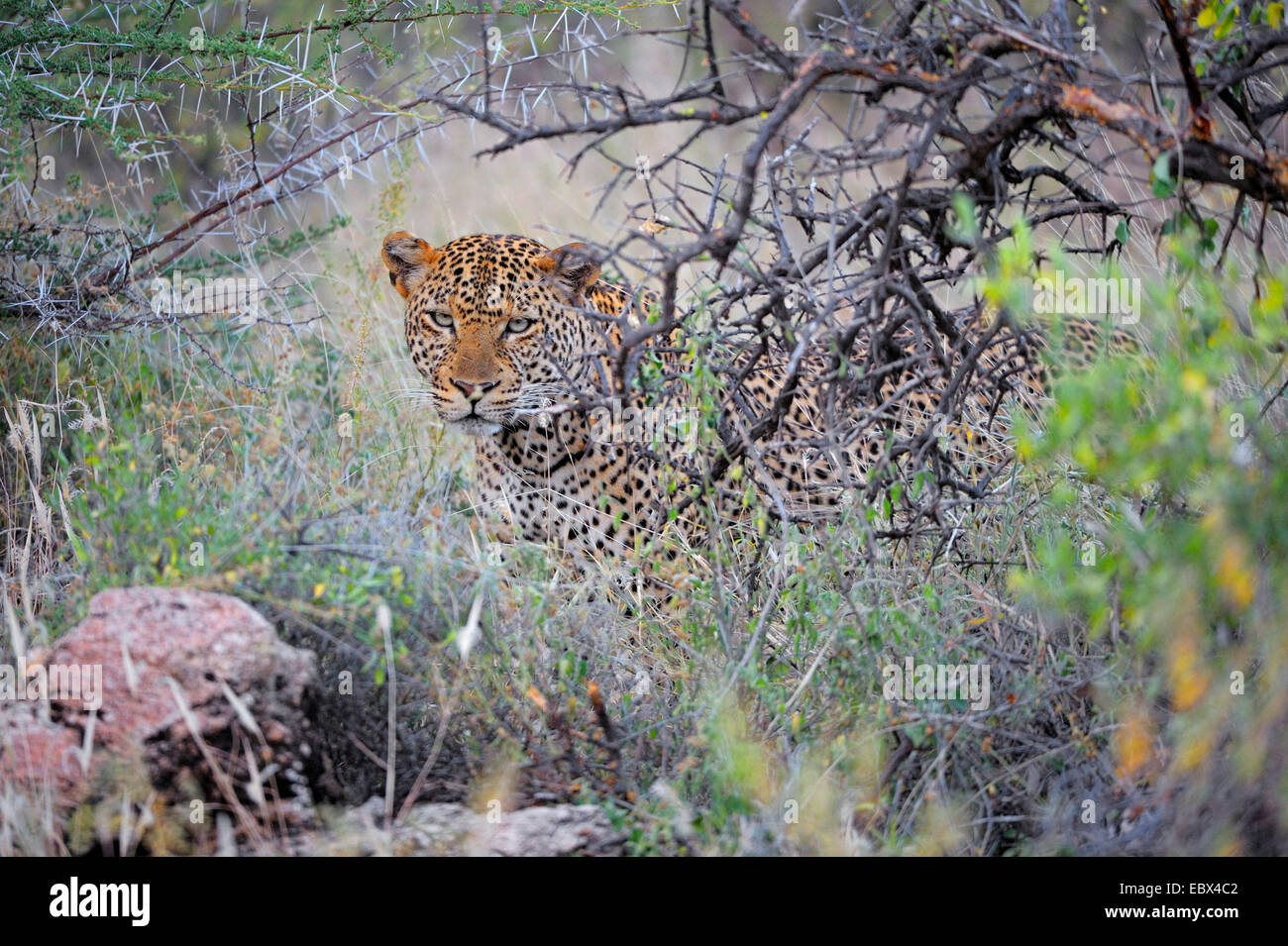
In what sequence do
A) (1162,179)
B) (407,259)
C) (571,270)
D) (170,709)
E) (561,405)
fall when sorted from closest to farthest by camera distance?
1. (1162,179)
2. (170,709)
3. (561,405)
4. (571,270)
5. (407,259)

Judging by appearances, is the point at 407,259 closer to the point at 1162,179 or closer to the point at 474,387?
the point at 474,387

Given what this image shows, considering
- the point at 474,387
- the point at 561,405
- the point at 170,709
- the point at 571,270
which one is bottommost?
the point at 170,709

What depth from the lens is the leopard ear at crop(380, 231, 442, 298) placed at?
219 inches

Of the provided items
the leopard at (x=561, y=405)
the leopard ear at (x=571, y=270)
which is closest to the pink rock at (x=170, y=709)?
the leopard at (x=561, y=405)

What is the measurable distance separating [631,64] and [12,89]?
864cm

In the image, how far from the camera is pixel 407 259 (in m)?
5.62

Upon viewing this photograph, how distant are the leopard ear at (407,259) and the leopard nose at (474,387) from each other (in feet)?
2.58

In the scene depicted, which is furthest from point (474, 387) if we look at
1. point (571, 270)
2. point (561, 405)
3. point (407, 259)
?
point (407, 259)

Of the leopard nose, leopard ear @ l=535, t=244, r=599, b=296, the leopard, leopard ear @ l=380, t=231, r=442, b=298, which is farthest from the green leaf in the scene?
leopard ear @ l=380, t=231, r=442, b=298

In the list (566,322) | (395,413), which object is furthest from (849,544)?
(395,413)

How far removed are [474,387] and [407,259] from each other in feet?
3.03

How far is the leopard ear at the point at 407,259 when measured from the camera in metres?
5.57

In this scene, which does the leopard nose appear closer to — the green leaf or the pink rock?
the pink rock
